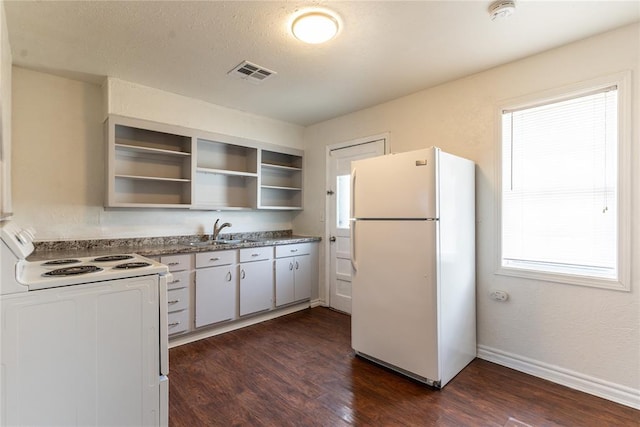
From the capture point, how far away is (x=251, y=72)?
106 inches

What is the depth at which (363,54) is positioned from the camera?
2371 millimetres

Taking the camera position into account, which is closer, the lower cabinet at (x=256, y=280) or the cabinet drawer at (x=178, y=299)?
the cabinet drawer at (x=178, y=299)

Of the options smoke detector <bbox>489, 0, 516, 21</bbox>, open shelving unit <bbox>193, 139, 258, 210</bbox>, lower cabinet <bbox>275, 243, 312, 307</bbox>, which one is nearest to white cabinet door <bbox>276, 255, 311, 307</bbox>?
lower cabinet <bbox>275, 243, 312, 307</bbox>

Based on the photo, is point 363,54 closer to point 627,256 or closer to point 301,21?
point 301,21

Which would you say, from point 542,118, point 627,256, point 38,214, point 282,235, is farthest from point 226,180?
point 627,256

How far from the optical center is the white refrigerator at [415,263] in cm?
216

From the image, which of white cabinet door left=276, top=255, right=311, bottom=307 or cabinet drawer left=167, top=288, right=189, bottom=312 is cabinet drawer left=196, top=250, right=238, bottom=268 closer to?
cabinet drawer left=167, top=288, right=189, bottom=312

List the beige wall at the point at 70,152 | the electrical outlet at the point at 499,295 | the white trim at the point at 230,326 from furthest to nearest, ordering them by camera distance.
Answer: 1. the white trim at the point at 230,326
2. the beige wall at the point at 70,152
3. the electrical outlet at the point at 499,295

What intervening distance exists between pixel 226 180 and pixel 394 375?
113 inches

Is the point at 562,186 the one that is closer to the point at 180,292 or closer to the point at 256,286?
the point at 256,286

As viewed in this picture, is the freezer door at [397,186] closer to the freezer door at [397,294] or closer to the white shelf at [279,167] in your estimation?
the freezer door at [397,294]

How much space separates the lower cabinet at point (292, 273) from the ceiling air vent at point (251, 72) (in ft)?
6.17

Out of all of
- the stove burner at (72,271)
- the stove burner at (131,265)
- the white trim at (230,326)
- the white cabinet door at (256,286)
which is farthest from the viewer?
the white cabinet door at (256,286)

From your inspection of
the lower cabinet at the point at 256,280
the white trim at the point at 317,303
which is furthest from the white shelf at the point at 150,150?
the white trim at the point at 317,303
